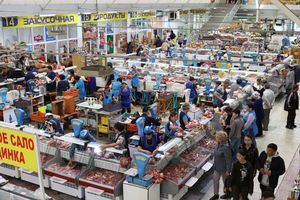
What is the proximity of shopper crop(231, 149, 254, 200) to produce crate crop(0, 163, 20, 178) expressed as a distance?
4738 mm

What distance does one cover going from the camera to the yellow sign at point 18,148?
4.72 metres

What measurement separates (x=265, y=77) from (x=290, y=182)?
6178 millimetres

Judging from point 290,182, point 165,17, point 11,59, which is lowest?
point 290,182

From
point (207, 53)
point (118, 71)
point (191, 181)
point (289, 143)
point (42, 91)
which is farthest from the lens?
point (207, 53)

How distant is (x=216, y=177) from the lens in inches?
302

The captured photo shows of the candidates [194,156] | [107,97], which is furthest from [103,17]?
[194,156]

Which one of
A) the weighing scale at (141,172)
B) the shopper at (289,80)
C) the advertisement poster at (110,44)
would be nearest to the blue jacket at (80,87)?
the weighing scale at (141,172)

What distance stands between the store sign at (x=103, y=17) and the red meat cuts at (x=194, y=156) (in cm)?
1524

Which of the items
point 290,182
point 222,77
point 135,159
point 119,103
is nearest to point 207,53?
Answer: point 222,77

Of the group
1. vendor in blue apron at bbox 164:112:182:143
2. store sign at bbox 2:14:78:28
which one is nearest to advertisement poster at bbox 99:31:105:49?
store sign at bbox 2:14:78:28

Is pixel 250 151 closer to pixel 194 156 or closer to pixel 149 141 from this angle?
pixel 194 156

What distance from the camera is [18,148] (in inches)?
192

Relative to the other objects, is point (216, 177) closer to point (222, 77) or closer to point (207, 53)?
point (222, 77)

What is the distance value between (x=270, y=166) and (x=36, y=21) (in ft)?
53.8
